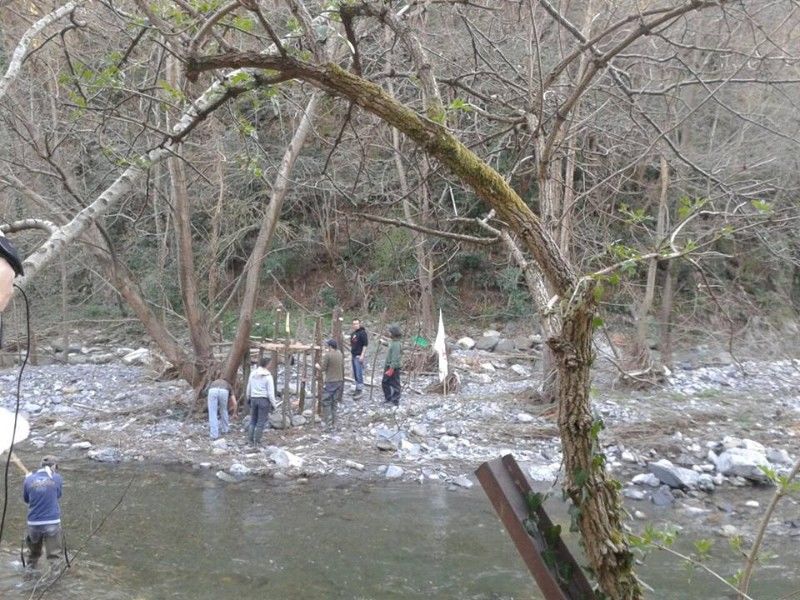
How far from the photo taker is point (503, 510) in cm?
312

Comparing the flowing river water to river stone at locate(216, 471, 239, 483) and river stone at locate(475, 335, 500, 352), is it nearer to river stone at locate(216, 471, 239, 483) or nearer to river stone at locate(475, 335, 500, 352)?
river stone at locate(216, 471, 239, 483)

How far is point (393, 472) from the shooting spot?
12.3 metres

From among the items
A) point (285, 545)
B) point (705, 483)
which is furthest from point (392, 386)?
point (285, 545)

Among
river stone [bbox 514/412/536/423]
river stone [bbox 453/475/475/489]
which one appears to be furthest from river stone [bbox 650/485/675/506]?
river stone [bbox 514/412/536/423]

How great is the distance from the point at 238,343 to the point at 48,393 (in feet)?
17.4

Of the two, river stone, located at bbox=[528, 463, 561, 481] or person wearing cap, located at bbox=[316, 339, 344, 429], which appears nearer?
river stone, located at bbox=[528, 463, 561, 481]

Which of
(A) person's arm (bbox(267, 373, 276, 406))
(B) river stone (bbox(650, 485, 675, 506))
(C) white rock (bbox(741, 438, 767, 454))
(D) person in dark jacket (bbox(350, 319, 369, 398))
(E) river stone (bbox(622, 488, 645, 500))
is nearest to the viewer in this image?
(B) river stone (bbox(650, 485, 675, 506))

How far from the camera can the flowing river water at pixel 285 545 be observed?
8398mm

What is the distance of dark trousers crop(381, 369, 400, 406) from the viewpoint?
51.0 feet

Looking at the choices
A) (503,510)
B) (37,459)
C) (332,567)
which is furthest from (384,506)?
(503,510)

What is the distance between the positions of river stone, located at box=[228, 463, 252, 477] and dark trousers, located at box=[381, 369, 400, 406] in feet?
12.6

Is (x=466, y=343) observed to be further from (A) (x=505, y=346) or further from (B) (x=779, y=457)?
(B) (x=779, y=457)

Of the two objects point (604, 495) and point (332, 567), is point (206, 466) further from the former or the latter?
point (604, 495)

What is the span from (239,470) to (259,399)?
1.41 m
